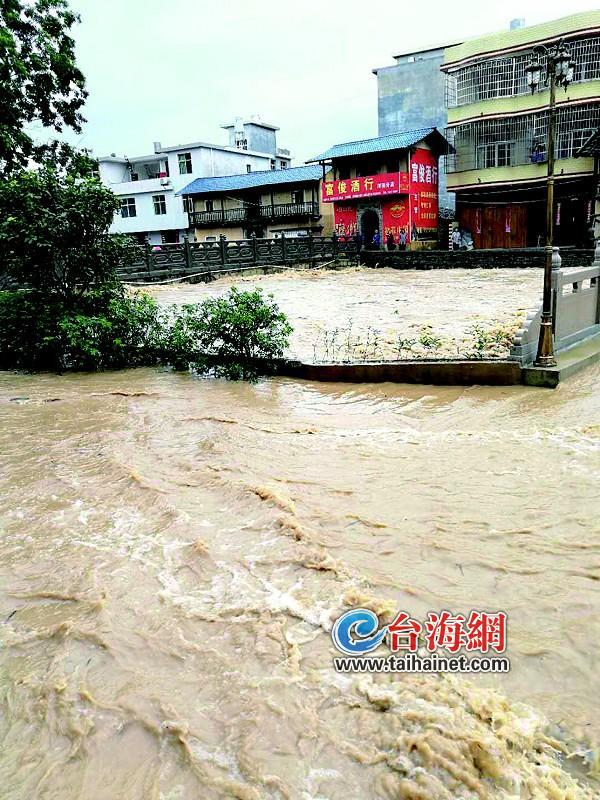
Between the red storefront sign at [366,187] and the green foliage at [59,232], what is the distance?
22.8 m

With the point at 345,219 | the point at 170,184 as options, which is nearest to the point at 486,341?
the point at 345,219

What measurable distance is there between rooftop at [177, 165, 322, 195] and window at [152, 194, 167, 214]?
6.25ft

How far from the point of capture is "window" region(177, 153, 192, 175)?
3950 cm

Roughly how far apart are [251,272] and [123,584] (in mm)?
25127

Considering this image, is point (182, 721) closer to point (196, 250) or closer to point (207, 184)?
point (196, 250)

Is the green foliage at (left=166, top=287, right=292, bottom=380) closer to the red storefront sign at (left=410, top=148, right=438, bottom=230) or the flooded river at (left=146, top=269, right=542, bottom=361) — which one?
the flooded river at (left=146, top=269, right=542, bottom=361)

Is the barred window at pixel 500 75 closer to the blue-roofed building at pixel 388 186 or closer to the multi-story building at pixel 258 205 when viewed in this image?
the blue-roofed building at pixel 388 186

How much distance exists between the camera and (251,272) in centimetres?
2842

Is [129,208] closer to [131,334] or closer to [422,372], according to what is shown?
[131,334]

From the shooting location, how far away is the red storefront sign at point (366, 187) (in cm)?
3141

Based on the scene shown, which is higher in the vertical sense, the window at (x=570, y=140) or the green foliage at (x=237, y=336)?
the window at (x=570, y=140)

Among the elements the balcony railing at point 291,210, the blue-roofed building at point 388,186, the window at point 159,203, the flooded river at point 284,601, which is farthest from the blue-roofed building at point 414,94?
the flooded river at point 284,601

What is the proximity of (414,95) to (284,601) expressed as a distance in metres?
36.9

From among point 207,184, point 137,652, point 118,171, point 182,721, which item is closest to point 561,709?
point 182,721
